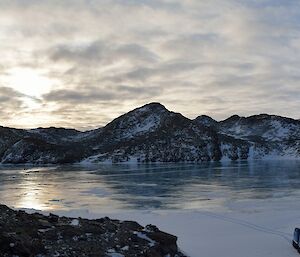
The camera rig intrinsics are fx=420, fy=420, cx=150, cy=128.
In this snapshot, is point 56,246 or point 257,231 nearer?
point 56,246

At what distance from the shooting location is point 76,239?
1470 centimetres

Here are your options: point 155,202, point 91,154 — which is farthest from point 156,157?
point 155,202

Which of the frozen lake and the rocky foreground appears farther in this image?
the frozen lake

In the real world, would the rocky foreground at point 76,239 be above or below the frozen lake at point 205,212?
above

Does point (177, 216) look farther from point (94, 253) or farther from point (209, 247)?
point (94, 253)

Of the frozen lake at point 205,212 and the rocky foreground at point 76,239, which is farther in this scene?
the frozen lake at point 205,212

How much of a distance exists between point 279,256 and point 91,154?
18057 cm

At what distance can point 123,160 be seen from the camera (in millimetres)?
176250

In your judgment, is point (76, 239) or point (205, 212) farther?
point (205, 212)

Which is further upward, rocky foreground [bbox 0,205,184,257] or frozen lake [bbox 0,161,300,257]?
rocky foreground [bbox 0,205,184,257]

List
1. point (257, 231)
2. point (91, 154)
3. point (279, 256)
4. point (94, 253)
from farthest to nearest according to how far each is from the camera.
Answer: point (91, 154) → point (257, 231) → point (279, 256) → point (94, 253)

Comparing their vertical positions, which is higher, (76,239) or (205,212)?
(76,239)

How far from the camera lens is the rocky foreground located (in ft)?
42.7

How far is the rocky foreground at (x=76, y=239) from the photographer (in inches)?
513
